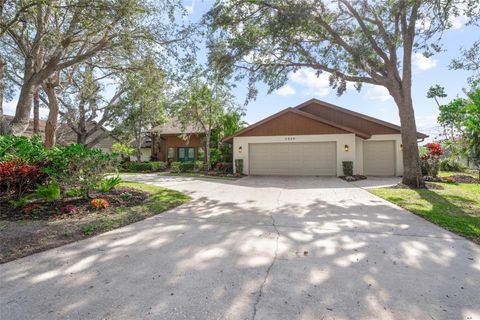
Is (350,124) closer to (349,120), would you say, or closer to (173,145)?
(349,120)

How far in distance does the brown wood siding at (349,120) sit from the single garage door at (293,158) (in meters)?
2.46

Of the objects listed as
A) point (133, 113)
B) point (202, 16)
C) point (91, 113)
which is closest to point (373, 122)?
point (202, 16)

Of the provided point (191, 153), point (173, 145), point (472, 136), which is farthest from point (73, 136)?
point (472, 136)

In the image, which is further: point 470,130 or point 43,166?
point 470,130

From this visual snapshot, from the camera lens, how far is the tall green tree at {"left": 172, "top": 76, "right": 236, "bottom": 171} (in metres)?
17.0

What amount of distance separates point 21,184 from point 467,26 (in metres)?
15.2

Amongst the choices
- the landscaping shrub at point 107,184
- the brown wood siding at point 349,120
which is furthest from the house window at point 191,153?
the landscaping shrub at point 107,184

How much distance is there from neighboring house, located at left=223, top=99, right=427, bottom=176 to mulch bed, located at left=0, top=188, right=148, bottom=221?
955 cm

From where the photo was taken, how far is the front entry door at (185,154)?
Result: 24.6 meters

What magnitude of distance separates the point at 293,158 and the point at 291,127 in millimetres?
1885

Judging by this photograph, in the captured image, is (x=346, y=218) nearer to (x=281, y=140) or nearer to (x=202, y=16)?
(x=202, y=16)

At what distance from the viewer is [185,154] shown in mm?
24688

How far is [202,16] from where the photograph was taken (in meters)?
9.13

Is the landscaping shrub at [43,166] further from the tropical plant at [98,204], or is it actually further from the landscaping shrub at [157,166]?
the landscaping shrub at [157,166]
